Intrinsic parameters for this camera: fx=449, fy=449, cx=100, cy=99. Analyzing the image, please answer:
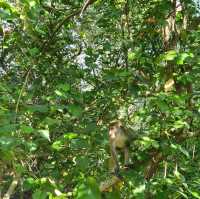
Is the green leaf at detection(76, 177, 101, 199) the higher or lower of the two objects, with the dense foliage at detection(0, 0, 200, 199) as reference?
lower

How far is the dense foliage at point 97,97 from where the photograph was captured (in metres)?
2.80

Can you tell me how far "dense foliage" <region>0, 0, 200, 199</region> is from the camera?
280 cm

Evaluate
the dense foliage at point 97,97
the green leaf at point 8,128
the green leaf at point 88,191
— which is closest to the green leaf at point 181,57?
the dense foliage at point 97,97

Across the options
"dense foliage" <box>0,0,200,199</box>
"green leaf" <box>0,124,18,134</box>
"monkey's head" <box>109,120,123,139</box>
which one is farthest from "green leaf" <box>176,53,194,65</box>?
"green leaf" <box>0,124,18,134</box>

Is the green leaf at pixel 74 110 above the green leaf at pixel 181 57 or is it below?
below

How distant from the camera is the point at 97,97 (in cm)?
411

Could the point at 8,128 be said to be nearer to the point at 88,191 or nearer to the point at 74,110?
the point at 88,191

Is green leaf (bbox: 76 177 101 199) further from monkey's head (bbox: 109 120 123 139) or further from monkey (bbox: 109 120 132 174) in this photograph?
monkey's head (bbox: 109 120 123 139)

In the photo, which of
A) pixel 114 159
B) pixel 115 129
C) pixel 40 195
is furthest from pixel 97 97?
pixel 40 195

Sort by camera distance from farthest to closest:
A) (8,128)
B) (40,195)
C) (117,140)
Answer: (117,140), (40,195), (8,128)

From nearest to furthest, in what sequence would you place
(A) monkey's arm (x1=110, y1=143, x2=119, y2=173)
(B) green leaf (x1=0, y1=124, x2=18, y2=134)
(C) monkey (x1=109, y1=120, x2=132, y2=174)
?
1. (B) green leaf (x1=0, y1=124, x2=18, y2=134)
2. (A) monkey's arm (x1=110, y1=143, x2=119, y2=173)
3. (C) monkey (x1=109, y1=120, x2=132, y2=174)

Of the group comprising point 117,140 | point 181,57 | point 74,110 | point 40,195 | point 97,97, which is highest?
point 181,57

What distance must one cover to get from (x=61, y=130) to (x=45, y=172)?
0.35 m

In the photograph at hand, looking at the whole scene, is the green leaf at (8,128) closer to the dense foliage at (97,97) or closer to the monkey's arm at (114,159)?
the dense foliage at (97,97)
